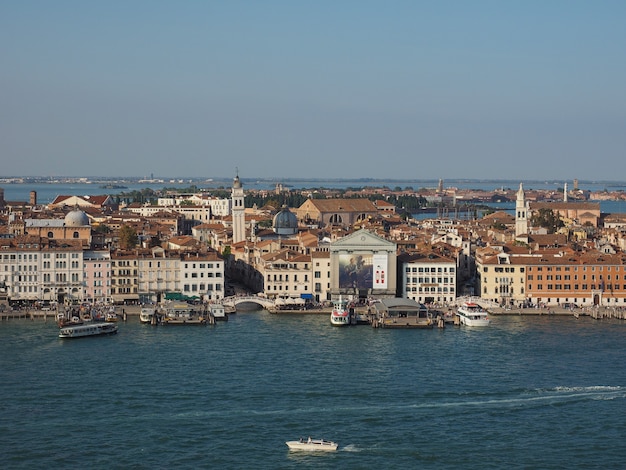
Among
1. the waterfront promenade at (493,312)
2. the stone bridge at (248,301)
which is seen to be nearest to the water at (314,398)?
the waterfront promenade at (493,312)

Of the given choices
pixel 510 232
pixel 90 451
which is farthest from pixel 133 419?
pixel 510 232

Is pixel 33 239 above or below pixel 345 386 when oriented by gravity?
above

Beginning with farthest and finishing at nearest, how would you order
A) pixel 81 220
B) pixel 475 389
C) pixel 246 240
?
pixel 246 240 → pixel 81 220 → pixel 475 389

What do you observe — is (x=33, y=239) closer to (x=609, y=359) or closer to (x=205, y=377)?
(x=205, y=377)

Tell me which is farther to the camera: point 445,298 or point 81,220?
point 81,220

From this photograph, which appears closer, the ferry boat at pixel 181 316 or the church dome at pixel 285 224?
the ferry boat at pixel 181 316

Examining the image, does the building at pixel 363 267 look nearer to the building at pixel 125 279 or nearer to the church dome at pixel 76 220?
the building at pixel 125 279

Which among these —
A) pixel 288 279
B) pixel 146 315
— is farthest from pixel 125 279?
pixel 288 279

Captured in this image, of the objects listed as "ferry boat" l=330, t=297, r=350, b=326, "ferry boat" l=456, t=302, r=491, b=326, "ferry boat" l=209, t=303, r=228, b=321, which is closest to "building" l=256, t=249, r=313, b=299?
"ferry boat" l=209, t=303, r=228, b=321

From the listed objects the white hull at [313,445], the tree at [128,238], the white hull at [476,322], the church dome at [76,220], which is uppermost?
the church dome at [76,220]
